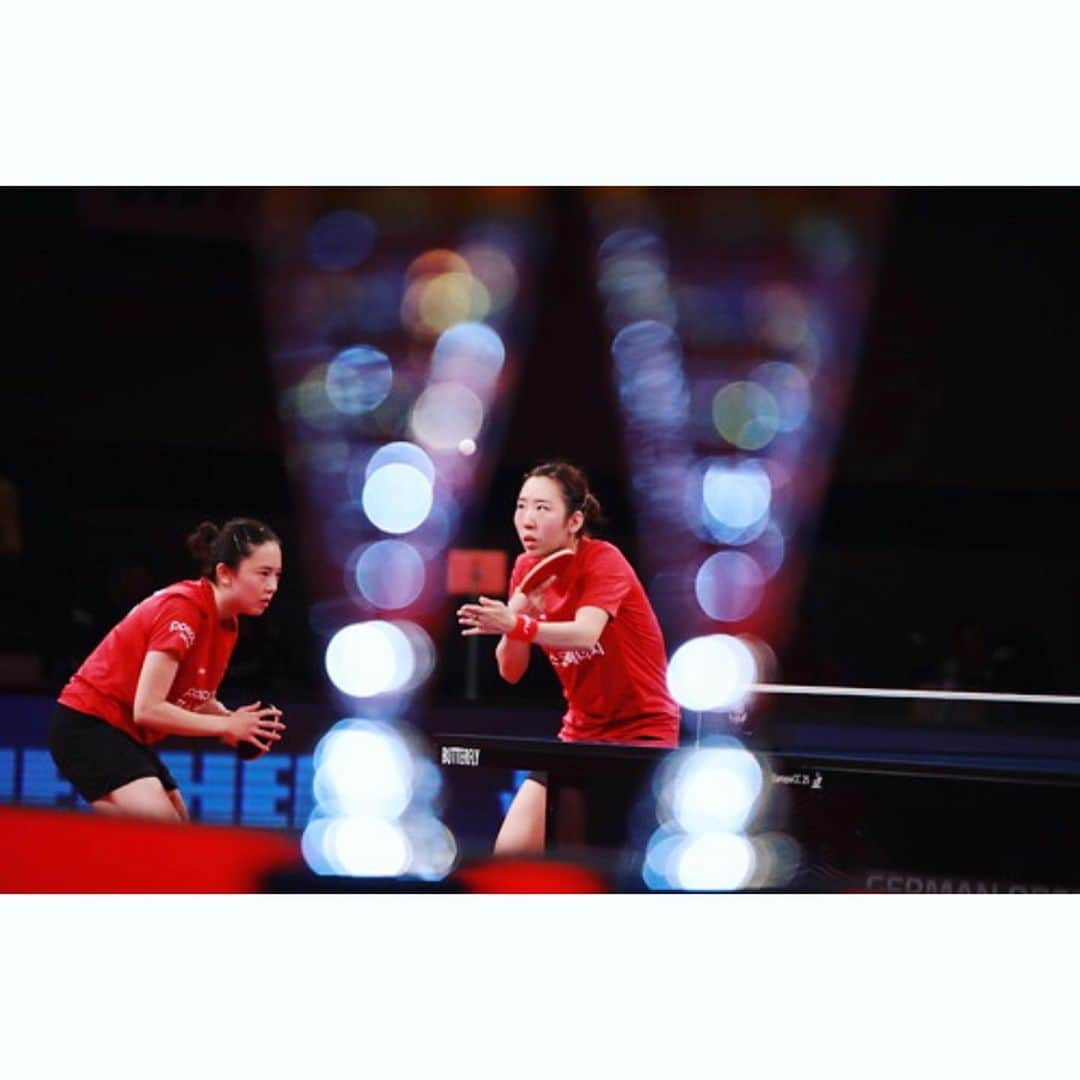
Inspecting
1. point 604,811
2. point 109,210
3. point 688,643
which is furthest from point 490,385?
point 604,811

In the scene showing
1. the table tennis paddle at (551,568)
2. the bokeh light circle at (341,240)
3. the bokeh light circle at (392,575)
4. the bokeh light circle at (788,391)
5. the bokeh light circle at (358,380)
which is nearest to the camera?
the table tennis paddle at (551,568)

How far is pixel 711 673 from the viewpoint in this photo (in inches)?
219

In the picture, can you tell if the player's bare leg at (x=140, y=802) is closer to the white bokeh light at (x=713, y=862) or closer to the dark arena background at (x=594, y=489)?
the dark arena background at (x=594, y=489)

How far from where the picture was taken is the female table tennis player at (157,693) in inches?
166

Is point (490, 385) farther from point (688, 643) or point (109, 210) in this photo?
point (109, 210)

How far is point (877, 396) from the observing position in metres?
6.62

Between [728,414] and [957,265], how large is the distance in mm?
1034

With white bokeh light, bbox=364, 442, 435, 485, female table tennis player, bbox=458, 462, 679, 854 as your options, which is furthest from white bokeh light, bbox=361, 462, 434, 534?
female table tennis player, bbox=458, 462, 679, 854

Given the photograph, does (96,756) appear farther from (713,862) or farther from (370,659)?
(370,659)

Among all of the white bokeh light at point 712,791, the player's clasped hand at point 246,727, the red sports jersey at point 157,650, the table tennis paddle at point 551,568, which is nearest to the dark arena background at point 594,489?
the white bokeh light at point 712,791

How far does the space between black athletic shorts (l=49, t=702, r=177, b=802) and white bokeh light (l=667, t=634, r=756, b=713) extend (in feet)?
4.96

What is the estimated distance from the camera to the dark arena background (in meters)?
4.31

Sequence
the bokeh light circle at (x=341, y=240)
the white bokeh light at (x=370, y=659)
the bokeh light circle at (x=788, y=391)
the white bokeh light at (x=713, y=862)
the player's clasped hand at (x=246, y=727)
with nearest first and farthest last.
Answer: the player's clasped hand at (x=246, y=727) → the white bokeh light at (x=713, y=862) → the bokeh light circle at (x=341, y=240) → the white bokeh light at (x=370, y=659) → the bokeh light circle at (x=788, y=391)

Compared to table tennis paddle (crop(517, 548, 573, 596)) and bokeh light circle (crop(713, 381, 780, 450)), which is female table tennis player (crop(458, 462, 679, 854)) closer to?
table tennis paddle (crop(517, 548, 573, 596))
